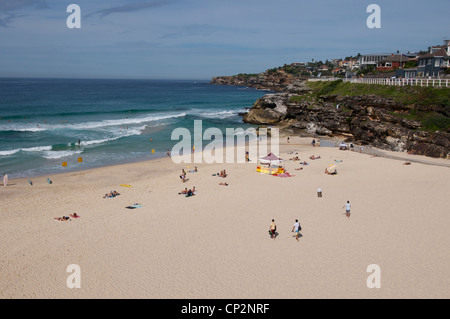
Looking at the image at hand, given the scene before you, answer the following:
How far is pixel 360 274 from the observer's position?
11.3 meters

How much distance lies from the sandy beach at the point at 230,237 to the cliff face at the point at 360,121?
5.86m

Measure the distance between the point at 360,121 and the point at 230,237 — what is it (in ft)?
83.5

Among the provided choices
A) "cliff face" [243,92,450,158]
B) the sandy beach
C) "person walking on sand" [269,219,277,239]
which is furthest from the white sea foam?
"person walking on sand" [269,219,277,239]

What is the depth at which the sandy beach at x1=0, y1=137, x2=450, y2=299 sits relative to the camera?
10.9 meters

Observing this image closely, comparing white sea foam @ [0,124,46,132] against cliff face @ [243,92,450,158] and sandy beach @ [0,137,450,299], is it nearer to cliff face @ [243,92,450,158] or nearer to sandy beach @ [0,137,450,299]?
sandy beach @ [0,137,450,299]

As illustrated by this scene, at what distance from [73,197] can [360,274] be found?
15926mm

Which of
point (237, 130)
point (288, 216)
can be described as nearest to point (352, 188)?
point (288, 216)

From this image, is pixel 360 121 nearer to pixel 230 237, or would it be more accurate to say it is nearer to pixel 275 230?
pixel 275 230

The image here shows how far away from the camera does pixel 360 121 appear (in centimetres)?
3466

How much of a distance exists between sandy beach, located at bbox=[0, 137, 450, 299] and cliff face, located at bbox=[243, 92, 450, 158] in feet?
19.2
